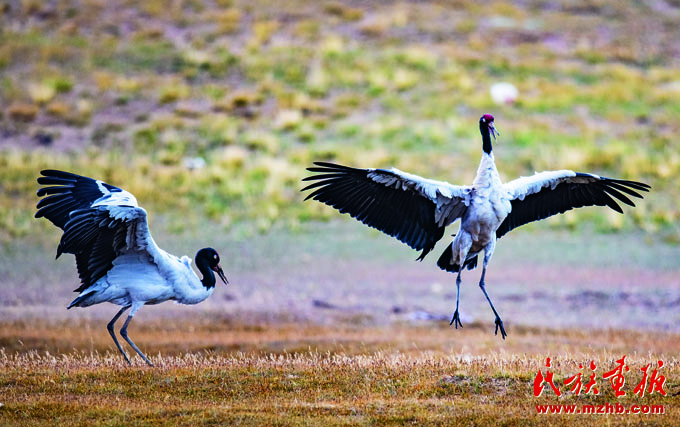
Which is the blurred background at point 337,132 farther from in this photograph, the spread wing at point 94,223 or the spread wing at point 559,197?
the spread wing at point 94,223

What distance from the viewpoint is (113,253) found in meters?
11.9

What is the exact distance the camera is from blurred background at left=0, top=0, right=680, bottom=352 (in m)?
21.8

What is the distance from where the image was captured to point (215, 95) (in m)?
34.6

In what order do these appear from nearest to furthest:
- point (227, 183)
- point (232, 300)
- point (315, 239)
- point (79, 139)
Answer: point (232, 300), point (315, 239), point (227, 183), point (79, 139)

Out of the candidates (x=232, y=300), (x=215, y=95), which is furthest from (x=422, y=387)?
(x=215, y=95)

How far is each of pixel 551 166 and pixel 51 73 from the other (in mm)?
18496

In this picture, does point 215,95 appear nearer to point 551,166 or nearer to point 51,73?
point 51,73

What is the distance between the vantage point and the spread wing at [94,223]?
1111 cm

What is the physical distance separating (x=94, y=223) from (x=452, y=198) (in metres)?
4.54

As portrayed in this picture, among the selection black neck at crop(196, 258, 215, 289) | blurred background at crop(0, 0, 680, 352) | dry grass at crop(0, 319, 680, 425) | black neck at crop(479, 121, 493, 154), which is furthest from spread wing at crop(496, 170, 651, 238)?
blurred background at crop(0, 0, 680, 352)

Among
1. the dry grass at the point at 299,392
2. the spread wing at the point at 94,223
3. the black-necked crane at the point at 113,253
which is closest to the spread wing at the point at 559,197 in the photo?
the dry grass at the point at 299,392

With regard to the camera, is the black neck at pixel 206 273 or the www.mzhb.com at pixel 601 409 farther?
the black neck at pixel 206 273

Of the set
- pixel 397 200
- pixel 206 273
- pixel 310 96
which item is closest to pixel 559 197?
pixel 397 200

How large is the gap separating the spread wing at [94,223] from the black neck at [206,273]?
4.07 ft
